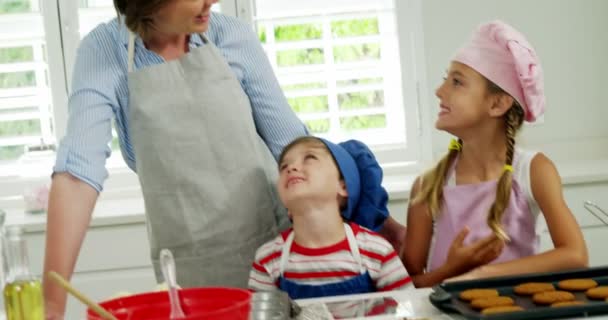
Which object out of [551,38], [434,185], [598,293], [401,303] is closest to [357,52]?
[551,38]

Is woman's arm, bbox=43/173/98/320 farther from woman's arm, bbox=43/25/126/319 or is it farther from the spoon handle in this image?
the spoon handle

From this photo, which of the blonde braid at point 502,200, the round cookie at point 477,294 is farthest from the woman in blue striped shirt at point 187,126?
the round cookie at point 477,294

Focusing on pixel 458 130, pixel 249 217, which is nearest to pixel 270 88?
pixel 249 217

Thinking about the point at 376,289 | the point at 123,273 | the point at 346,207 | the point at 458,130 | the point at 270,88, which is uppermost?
the point at 270,88

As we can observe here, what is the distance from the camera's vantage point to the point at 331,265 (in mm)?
1806

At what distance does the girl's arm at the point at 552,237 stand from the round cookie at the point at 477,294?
0.20m

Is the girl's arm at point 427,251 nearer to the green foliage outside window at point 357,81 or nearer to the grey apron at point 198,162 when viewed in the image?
the grey apron at point 198,162

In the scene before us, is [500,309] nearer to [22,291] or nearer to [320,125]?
[22,291]

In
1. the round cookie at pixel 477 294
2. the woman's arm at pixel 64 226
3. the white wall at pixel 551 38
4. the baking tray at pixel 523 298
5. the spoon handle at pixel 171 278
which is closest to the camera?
the spoon handle at pixel 171 278

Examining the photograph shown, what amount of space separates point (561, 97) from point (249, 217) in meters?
1.92

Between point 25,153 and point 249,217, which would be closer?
point 249,217

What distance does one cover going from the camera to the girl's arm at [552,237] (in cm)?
179

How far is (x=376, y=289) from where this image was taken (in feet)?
5.99

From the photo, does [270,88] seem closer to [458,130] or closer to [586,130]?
[458,130]
